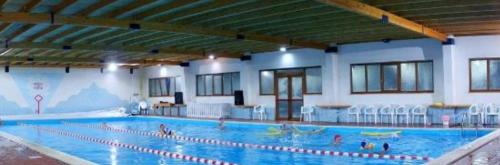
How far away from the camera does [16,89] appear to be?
74.2 ft

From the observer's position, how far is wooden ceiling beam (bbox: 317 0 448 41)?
781cm

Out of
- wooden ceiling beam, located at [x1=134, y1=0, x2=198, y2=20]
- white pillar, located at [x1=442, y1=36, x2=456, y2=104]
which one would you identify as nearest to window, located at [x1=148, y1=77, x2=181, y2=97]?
white pillar, located at [x1=442, y1=36, x2=456, y2=104]

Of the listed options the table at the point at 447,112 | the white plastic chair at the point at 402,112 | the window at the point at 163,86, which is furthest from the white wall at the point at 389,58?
the window at the point at 163,86

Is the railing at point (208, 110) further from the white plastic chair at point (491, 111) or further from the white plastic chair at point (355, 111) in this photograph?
the white plastic chair at point (491, 111)

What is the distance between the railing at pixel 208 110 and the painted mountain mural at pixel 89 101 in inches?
264

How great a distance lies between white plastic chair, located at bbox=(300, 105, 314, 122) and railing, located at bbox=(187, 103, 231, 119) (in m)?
3.70

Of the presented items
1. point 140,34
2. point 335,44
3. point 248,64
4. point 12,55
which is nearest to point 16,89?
point 12,55

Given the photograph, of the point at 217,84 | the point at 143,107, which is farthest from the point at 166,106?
the point at 217,84

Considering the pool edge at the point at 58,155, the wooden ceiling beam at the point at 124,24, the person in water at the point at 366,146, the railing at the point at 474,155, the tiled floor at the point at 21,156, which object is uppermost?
the wooden ceiling beam at the point at 124,24

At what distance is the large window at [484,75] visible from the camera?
12820mm

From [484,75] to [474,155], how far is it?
765 centimetres

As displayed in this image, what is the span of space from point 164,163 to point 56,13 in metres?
3.32

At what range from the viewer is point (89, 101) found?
80.6 feet

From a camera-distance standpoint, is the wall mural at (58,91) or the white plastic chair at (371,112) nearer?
the white plastic chair at (371,112)
